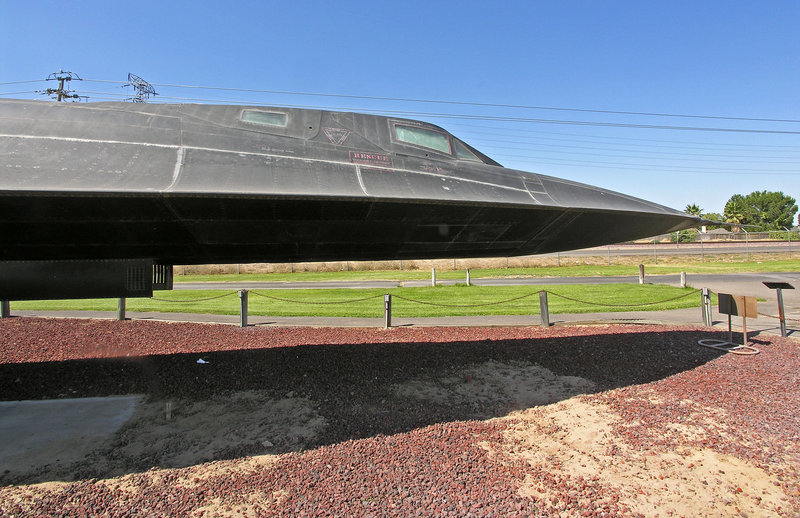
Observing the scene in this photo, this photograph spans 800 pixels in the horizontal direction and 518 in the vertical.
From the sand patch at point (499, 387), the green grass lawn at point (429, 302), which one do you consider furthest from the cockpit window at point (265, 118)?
the green grass lawn at point (429, 302)

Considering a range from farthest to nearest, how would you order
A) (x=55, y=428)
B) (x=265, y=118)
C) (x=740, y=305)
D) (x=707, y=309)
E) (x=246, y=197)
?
(x=707, y=309), (x=740, y=305), (x=55, y=428), (x=265, y=118), (x=246, y=197)

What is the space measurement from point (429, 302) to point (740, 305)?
8727mm

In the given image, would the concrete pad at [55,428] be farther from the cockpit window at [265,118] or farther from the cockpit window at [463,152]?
the cockpit window at [463,152]

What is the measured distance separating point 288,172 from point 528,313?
424 inches

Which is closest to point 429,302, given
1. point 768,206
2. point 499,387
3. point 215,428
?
point 499,387

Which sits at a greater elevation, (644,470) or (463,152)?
(463,152)

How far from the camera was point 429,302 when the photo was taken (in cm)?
1499

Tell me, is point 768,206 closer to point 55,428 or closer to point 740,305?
point 740,305

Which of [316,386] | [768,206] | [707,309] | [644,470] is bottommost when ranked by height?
[644,470]

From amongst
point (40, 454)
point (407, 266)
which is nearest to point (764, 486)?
point (40, 454)

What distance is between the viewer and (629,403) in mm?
5309

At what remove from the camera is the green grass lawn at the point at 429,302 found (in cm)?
1389

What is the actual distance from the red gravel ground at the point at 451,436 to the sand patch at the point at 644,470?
0.02 metres

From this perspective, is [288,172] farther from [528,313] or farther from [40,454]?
[528,313]
